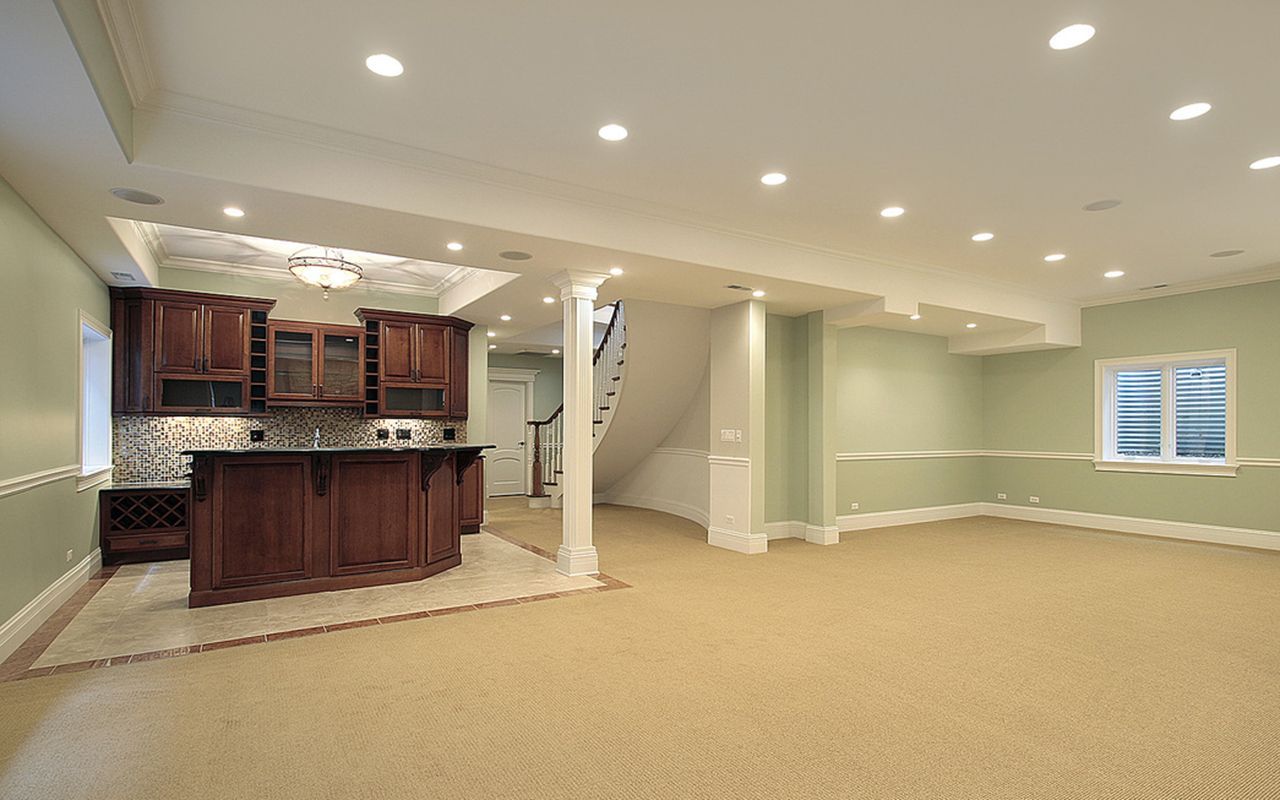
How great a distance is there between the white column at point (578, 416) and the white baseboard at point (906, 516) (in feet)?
12.3

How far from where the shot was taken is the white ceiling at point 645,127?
2.75m

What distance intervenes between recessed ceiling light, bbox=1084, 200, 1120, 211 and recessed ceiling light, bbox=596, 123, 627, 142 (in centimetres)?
356

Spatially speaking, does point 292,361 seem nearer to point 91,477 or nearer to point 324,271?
point 324,271

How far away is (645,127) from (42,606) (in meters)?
4.85

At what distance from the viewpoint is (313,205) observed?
4031 mm

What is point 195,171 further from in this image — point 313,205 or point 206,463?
point 206,463

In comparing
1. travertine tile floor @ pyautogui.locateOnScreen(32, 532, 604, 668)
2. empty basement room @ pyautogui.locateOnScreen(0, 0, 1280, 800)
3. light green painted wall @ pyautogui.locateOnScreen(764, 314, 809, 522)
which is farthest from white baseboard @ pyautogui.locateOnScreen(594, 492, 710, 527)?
travertine tile floor @ pyautogui.locateOnScreen(32, 532, 604, 668)

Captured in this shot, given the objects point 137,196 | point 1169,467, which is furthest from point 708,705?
point 1169,467

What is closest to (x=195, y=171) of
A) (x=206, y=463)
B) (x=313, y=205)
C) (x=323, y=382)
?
(x=313, y=205)

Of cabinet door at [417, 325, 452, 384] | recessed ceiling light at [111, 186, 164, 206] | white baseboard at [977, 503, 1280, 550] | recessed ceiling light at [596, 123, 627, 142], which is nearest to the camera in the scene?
recessed ceiling light at [596, 123, 627, 142]

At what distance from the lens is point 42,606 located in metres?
4.29

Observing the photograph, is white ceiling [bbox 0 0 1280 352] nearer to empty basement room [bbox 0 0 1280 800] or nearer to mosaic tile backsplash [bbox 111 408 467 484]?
empty basement room [bbox 0 0 1280 800]

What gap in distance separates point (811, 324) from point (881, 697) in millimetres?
5065

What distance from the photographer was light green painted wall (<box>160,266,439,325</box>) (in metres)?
7.02
